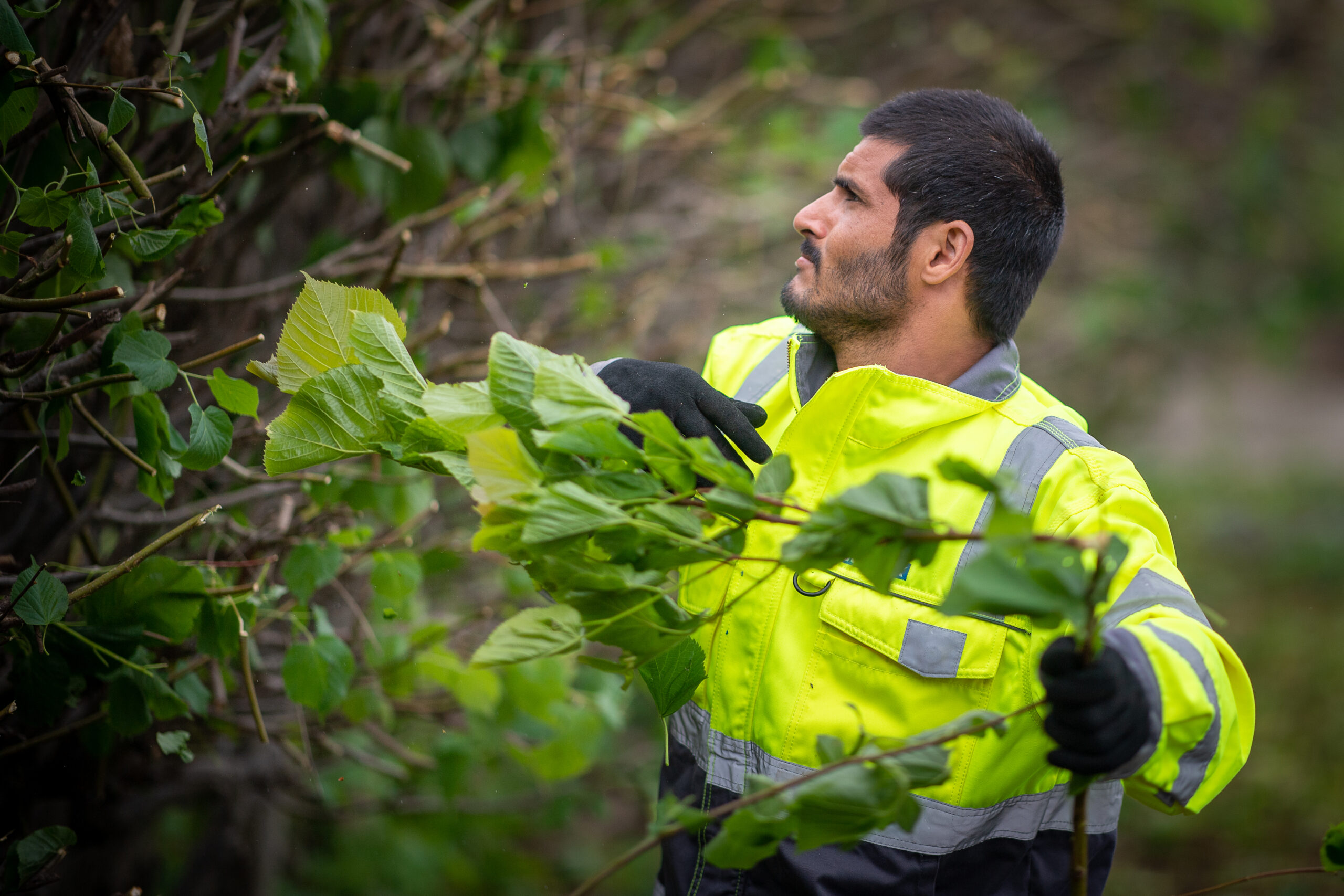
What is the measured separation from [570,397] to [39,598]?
80cm

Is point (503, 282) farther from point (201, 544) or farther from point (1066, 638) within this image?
point (1066, 638)

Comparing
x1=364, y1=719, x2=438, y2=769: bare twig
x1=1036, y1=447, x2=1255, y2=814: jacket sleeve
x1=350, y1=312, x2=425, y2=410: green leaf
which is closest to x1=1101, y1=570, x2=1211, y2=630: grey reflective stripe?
x1=1036, y1=447, x2=1255, y2=814: jacket sleeve

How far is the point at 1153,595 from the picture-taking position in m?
1.16

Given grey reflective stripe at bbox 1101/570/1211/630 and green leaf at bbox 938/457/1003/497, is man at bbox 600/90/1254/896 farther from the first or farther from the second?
green leaf at bbox 938/457/1003/497

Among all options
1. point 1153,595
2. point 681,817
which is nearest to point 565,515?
point 681,817

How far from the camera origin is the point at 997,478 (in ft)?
2.75

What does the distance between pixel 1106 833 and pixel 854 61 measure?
4260mm

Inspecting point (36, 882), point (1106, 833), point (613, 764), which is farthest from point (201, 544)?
→ point (613, 764)

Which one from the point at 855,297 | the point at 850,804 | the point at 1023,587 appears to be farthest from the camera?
the point at 855,297

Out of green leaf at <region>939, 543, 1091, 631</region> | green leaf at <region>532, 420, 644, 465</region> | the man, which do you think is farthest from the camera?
the man

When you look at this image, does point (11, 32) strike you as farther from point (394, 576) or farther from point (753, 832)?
point (753, 832)

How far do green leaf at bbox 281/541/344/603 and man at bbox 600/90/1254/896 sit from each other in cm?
59

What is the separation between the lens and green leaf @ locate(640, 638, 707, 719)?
1270 mm

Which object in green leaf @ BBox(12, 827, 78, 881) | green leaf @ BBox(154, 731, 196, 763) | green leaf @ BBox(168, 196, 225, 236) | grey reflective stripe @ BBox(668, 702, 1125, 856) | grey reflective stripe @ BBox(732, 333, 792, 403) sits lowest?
green leaf @ BBox(12, 827, 78, 881)
